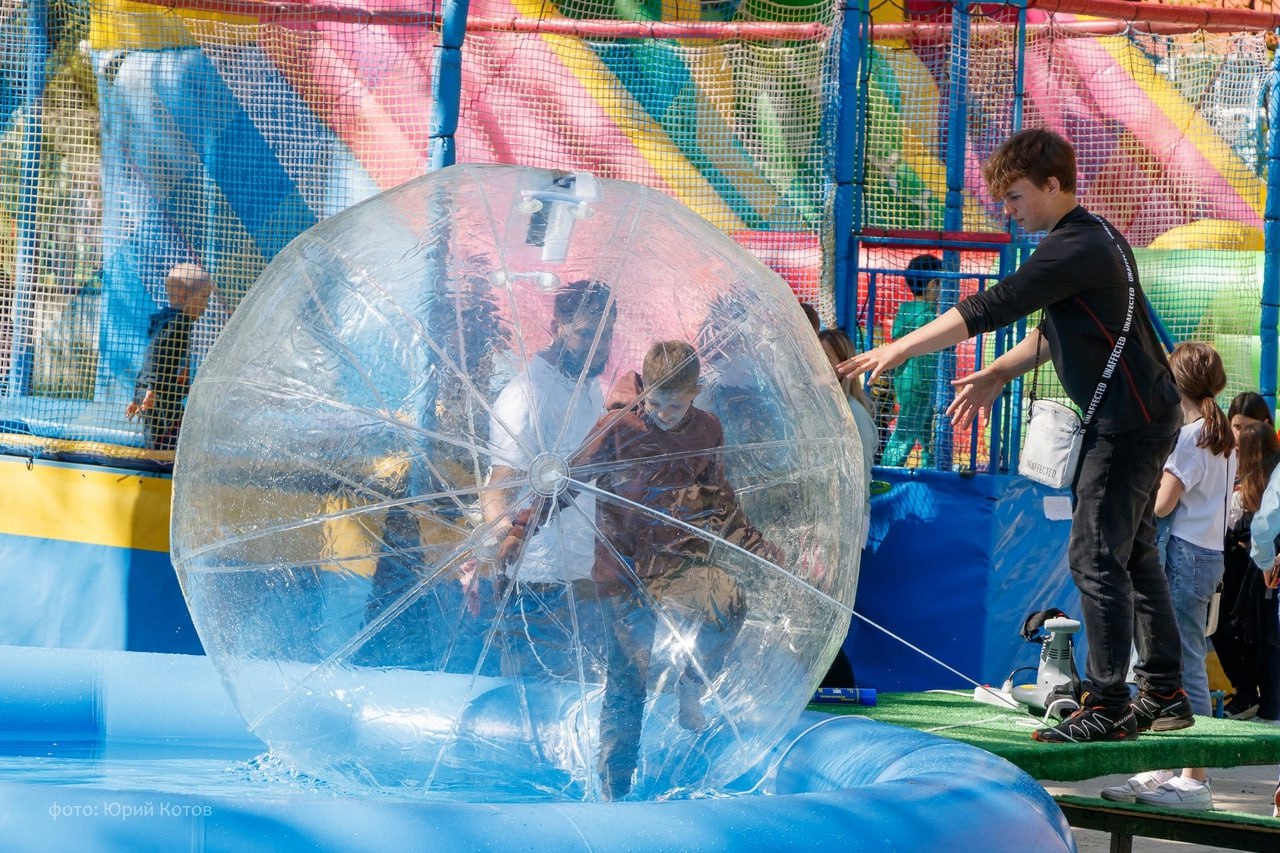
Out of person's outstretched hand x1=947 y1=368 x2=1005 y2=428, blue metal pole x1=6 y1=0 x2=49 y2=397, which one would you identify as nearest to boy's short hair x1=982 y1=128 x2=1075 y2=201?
person's outstretched hand x1=947 y1=368 x2=1005 y2=428

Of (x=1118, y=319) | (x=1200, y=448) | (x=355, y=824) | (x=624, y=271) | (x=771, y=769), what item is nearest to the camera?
(x=355, y=824)

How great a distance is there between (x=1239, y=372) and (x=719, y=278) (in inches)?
308

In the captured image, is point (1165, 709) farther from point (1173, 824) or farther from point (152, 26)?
point (152, 26)

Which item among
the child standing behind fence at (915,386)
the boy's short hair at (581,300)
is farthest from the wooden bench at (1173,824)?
the child standing behind fence at (915,386)

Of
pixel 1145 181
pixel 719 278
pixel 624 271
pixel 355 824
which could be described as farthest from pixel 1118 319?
pixel 1145 181

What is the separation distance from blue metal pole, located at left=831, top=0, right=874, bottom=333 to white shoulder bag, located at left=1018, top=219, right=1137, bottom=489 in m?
2.49

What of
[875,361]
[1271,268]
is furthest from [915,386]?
[875,361]

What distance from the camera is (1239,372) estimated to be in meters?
10.5

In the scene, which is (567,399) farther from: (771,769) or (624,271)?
(771,769)

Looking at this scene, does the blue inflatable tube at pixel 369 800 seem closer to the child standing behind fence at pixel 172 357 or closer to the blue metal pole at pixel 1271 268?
the child standing behind fence at pixel 172 357

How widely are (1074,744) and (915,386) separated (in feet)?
10.5

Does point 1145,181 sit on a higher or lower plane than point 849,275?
higher

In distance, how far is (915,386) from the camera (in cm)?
769

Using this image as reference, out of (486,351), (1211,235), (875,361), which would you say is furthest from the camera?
(1211,235)
